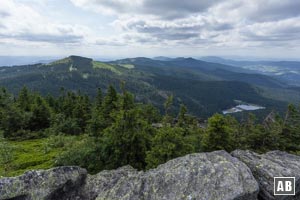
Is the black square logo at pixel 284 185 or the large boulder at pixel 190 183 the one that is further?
the black square logo at pixel 284 185

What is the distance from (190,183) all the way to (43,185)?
31.8 ft

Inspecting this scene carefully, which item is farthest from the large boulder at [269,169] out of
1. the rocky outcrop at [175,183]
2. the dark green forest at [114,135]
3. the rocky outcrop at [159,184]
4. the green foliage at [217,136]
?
the green foliage at [217,136]

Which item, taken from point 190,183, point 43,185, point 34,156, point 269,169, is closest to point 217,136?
point 269,169

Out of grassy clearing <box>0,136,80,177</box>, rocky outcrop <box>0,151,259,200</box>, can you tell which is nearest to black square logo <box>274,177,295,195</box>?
rocky outcrop <box>0,151,259,200</box>

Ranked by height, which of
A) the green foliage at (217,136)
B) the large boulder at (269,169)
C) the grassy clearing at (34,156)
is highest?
the large boulder at (269,169)

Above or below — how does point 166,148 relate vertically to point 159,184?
below

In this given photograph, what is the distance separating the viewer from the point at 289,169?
14.5m

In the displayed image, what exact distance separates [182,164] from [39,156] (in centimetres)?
3938

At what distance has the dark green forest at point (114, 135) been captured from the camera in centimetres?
2559

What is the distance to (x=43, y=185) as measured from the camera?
1335 centimetres

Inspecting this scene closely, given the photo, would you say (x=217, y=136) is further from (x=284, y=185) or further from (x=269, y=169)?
(x=284, y=185)

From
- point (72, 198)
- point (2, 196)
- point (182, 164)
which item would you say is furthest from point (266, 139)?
point (2, 196)

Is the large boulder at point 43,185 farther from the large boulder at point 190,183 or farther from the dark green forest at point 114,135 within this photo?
the dark green forest at point 114,135

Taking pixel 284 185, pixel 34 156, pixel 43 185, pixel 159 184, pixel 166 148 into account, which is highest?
pixel 159 184
